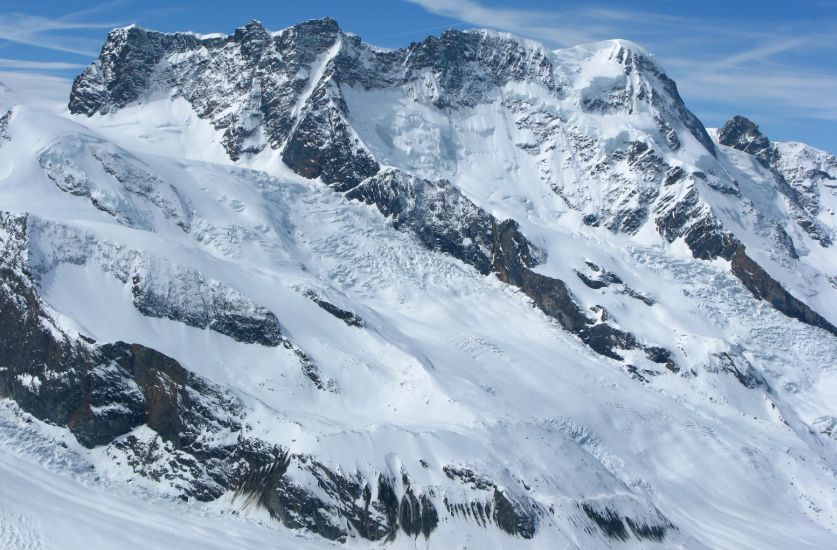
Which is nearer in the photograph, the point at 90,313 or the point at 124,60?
the point at 90,313

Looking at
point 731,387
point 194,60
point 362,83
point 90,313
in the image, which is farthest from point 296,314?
point 194,60

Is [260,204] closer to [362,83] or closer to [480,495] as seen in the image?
[362,83]

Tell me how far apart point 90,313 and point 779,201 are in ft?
450

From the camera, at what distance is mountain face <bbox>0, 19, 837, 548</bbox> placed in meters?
77.6

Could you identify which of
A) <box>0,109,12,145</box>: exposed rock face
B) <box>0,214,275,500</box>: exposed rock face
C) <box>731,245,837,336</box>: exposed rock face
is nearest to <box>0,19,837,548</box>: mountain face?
<box>0,214,275,500</box>: exposed rock face

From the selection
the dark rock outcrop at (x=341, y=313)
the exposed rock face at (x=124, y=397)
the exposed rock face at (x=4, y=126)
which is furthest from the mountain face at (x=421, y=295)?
the exposed rock face at (x=4, y=126)

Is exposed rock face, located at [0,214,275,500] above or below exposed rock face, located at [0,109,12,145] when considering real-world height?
below

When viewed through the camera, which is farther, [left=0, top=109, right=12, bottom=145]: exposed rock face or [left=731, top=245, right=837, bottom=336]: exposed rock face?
[left=731, top=245, right=837, bottom=336]: exposed rock face

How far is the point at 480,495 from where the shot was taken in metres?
75.9

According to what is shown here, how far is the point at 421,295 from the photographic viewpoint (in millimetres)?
124062

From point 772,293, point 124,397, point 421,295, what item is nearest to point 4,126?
point 421,295

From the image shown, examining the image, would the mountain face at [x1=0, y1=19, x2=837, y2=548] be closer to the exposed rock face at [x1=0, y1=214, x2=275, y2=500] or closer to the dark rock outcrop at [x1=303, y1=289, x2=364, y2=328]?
the exposed rock face at [x1=0, y1=214, x2=275, y2=500]

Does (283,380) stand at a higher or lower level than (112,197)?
lower

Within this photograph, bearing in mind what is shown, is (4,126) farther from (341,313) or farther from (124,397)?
(124,397)
